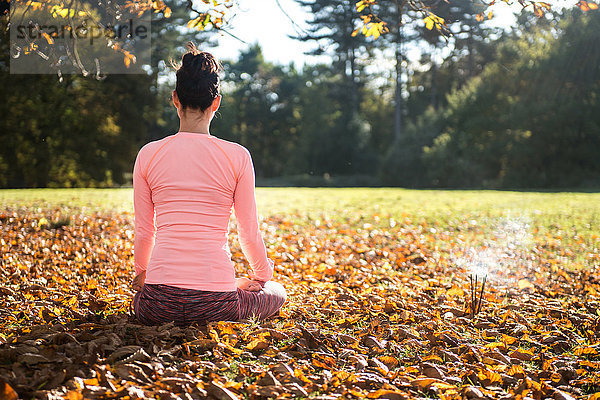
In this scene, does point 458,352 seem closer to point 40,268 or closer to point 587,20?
point 40,268

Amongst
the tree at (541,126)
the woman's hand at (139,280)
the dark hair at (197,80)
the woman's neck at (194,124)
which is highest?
the tree at (541,126)

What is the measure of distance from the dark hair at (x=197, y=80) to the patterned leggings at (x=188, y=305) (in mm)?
1021

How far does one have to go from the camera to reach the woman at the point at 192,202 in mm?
2838

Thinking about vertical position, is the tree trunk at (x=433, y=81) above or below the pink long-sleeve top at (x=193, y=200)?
above

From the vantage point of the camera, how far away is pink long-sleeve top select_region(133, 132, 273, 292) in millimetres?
2844

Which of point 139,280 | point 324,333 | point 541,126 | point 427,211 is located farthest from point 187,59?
point 541,126

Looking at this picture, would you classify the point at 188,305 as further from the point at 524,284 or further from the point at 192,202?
the point at 524,284

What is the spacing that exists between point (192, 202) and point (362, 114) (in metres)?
40.3

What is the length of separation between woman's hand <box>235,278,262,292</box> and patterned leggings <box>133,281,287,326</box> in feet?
0.14

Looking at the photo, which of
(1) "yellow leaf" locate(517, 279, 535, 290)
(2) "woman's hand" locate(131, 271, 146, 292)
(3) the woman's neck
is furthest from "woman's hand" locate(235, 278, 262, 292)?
(1) "yellow leaf" locate(517, 279, 535, 290)

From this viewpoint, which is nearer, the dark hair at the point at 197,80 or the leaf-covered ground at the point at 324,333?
the leaf-covered ground at the point at 324,333

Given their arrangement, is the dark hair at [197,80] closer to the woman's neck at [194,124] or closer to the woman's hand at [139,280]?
the woman's neck at [194,124]

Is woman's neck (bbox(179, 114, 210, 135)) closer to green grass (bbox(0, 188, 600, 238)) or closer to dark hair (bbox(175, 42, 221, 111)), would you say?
dark hair (bbox(175, 42, 221, 111))

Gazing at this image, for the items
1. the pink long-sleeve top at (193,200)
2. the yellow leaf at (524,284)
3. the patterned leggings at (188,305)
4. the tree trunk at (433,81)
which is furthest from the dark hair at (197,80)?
the tree trunk at (433,81)
